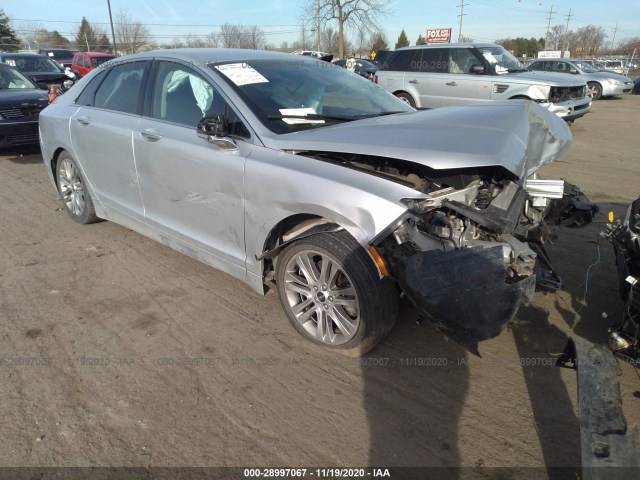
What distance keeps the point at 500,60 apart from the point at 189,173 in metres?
9.57

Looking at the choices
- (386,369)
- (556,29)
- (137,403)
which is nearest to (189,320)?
(137,403)

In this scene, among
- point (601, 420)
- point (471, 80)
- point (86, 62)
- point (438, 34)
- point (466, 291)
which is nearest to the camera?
point (601, 420)

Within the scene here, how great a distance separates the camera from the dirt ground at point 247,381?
2.39 m

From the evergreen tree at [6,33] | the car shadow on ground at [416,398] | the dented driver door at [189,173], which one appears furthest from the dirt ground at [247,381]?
the evergreen tree at [6,33]

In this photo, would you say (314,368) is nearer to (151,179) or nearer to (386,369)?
(386,369)

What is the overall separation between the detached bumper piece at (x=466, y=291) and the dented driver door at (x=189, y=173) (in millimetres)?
1385

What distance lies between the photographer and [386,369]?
2.97 m

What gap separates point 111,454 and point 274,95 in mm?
2501

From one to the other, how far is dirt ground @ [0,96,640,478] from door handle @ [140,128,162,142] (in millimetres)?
1186

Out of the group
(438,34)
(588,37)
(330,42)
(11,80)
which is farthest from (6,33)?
(588,37)

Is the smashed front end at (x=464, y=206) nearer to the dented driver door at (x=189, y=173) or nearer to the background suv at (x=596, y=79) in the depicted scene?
the dented driver door at (x=189, y=173)

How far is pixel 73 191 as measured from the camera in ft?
17.4

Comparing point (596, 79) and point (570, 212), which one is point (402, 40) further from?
point (570, 212)

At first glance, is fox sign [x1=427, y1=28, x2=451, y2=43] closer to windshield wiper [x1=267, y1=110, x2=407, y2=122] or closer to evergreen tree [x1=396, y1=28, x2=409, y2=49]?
evergreen tree [x1=396, y1=28, x2=409, y2=49]
